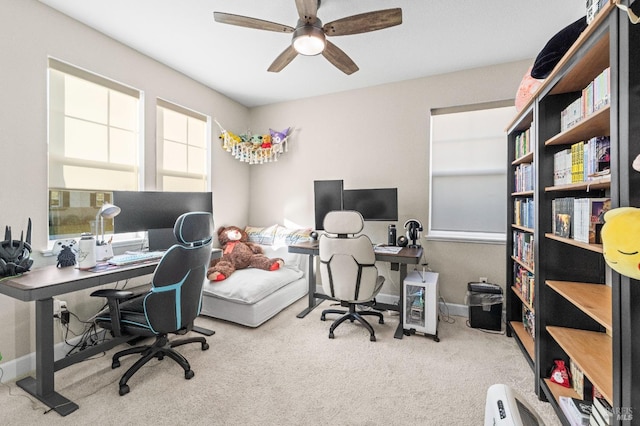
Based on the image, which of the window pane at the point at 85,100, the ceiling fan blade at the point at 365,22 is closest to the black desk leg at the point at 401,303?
the ceiling fan blade at the point at 365,22

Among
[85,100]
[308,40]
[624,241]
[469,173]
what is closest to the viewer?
[624,241]

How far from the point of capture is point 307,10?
1.78 m

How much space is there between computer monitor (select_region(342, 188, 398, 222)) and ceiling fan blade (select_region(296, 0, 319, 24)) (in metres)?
1.77

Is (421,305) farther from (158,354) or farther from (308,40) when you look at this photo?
(308,40)

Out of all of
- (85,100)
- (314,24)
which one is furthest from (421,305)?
(85,100)

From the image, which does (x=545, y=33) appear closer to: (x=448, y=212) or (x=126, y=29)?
(x=448, y=212)

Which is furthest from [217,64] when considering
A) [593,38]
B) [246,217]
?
[593,38]

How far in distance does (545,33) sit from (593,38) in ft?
5.42

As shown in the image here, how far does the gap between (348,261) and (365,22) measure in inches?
70.7

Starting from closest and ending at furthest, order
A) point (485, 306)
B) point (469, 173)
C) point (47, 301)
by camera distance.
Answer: point (47, 301) < point (485, 306) < point (469, 173)

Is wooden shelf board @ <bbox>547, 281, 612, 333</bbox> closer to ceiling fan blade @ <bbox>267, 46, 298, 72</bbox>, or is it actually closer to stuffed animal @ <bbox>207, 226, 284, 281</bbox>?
ceiling fan blade @ <bbox>267, 46, 298, 72</bbox>

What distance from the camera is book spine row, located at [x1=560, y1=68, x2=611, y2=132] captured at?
1.23 meters

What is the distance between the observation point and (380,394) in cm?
176

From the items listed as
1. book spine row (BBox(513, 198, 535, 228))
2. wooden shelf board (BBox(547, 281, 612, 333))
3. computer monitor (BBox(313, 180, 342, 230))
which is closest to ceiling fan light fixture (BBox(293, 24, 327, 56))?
computer monitor (BBox(313, 180, 342, 230))
